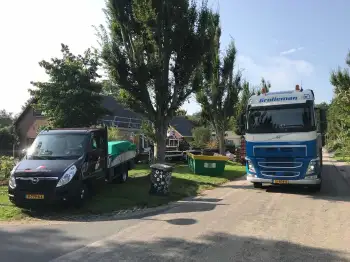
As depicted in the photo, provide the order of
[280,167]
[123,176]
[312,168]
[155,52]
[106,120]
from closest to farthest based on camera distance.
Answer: [312,168] → [280,167] → [123,176] → [155,52] → [106,120]

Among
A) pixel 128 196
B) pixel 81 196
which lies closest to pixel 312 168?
pixel 128 196

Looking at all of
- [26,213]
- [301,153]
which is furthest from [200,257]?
[301,153]

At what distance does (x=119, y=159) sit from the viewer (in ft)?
41.6

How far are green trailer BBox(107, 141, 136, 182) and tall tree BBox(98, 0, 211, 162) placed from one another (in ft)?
8.41

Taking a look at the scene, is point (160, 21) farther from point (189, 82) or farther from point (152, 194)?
point (152, 194)

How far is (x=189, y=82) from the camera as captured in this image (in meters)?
16.5

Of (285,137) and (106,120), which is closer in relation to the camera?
(285,137)

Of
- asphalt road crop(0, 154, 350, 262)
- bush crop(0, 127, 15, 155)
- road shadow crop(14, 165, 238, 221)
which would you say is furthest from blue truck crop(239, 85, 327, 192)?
bush crop(0, 127, 15, 155)

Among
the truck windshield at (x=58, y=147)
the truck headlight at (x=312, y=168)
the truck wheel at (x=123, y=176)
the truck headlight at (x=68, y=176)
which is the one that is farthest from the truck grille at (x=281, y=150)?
the truck headlight at (x=68, y=176)

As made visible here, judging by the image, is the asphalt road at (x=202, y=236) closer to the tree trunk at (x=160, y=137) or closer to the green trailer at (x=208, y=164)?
the tree trunk at (x=160, y=137)

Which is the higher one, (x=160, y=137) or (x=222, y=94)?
(x=222, y=94)

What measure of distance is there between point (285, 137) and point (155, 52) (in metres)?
7.19

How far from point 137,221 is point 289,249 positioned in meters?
3.56

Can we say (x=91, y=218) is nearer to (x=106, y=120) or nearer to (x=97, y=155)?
(x=97, y=155)
